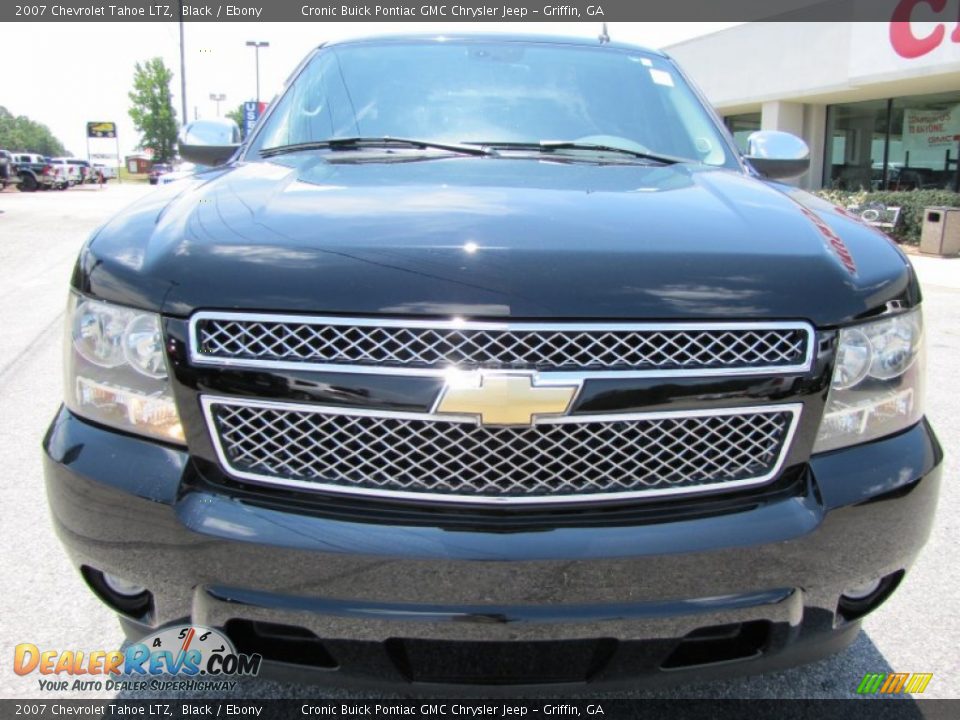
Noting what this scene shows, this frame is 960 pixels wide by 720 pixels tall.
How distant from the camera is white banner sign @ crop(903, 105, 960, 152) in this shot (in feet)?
59.5

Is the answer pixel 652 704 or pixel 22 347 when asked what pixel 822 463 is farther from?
pixel 22 347

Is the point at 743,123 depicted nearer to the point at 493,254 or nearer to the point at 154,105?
the point at 493,254

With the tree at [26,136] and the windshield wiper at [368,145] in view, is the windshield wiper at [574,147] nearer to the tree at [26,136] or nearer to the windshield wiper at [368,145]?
the windshield wiper at [368,145]

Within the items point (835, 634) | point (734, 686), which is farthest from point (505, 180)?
point (734, 686)

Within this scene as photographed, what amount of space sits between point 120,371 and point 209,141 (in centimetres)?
186

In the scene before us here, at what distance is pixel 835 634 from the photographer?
180 centimetres

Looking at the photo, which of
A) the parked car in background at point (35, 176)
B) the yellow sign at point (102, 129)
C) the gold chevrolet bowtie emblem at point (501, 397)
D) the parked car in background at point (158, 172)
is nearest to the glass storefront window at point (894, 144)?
the gold chevrolet bowtie emblem at point (501, 397)

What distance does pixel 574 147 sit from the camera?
2742 millimetres

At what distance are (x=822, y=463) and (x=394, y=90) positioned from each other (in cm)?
203

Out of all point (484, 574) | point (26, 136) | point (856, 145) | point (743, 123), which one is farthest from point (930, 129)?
point (26, 136)

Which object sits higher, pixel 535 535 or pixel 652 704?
pixel 535 535

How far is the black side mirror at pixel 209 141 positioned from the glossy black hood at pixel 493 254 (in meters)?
1.30

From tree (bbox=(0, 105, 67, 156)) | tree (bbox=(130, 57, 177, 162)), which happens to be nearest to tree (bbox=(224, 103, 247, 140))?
tree (bbox=(130, 57, 177, 162))

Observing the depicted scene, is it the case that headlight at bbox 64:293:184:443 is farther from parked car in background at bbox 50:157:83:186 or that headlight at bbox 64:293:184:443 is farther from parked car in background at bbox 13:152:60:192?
parked car in background at bbox 50:157:83:186
